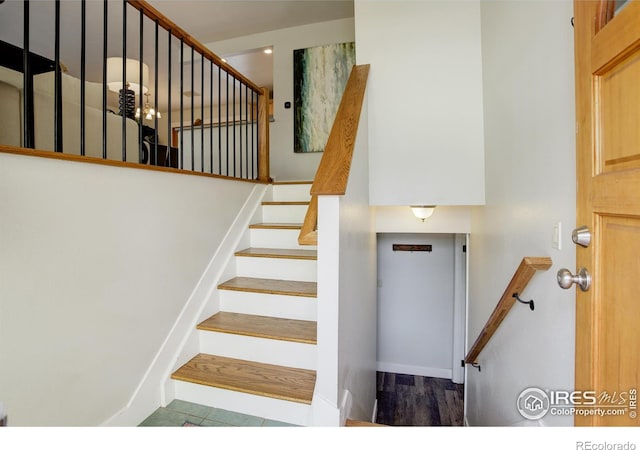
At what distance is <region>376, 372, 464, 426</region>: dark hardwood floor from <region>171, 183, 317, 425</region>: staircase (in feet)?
Result: 8.58

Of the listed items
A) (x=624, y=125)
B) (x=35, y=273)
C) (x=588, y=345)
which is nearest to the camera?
(x=624, y=125)

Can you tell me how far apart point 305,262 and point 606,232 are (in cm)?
166

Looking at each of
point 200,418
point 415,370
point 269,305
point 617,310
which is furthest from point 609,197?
point 415,370

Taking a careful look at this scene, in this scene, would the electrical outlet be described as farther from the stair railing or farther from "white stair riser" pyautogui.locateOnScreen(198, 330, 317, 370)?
the stair railing

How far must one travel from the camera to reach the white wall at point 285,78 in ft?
13.6

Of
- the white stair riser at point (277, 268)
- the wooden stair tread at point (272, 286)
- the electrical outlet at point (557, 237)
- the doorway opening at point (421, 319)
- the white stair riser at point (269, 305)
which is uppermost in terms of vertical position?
the electrical outlet at point (557, 237)

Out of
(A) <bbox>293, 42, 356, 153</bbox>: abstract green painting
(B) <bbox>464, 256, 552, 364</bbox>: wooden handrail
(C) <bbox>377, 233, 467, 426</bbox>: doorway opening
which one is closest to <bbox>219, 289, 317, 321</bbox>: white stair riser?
(B) <bbox>464, 256, 552, 364</bbox>: wooden handrail

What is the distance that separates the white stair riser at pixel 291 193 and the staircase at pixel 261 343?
61 cm

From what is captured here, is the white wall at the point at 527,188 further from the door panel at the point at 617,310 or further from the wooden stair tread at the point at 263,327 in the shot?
the wooden stair tread at the point at 263,327

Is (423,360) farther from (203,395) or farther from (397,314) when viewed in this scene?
(203,395)

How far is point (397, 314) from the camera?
4.82 m

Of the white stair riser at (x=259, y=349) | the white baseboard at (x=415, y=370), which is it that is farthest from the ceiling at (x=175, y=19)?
the white baseboard at (x=415, y=370)

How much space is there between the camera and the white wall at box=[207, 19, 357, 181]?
413cm

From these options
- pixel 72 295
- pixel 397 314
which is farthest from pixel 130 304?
pixel 397 314
